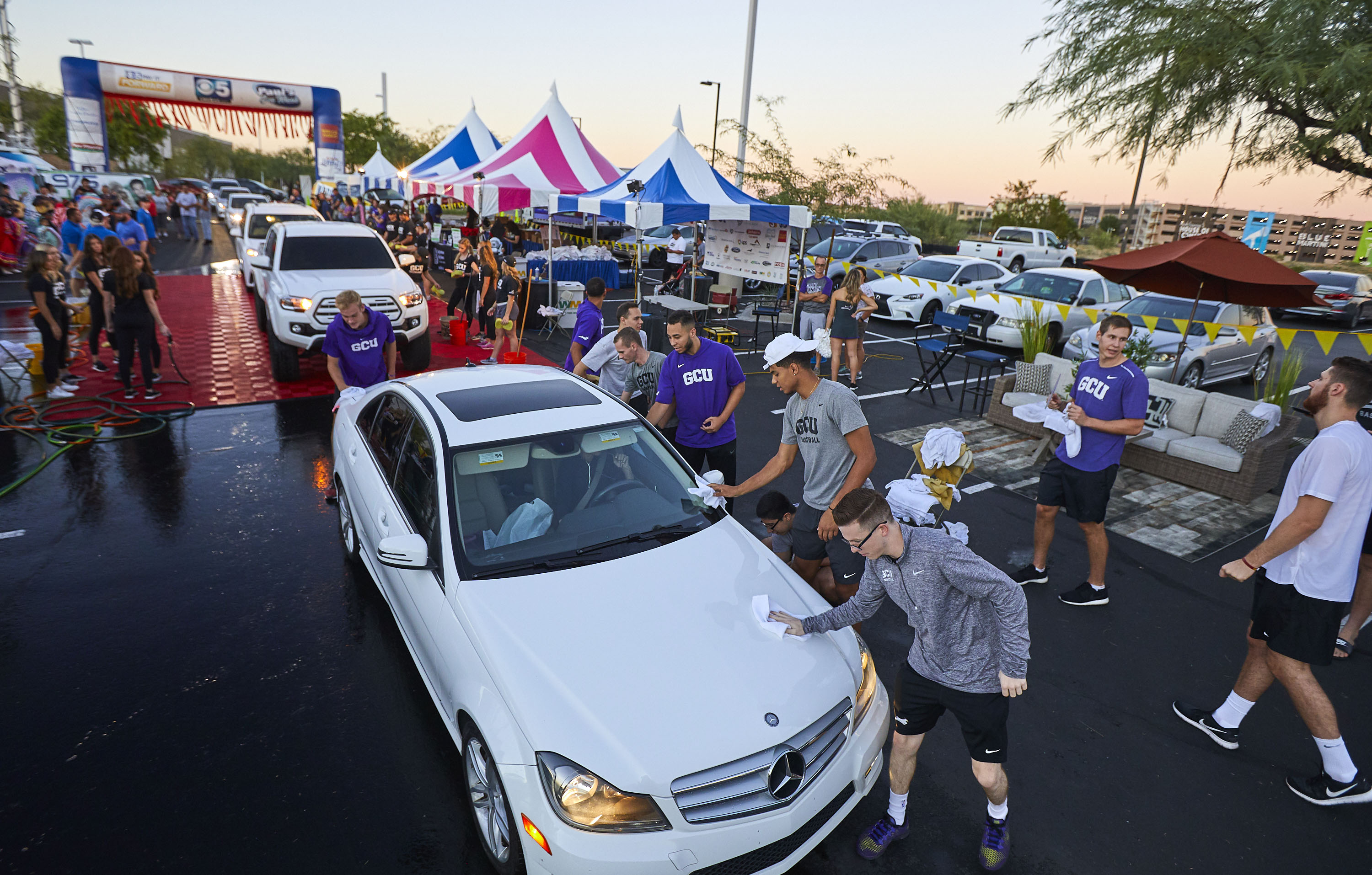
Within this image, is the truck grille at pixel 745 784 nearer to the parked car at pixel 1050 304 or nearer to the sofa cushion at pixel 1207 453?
the sofa cushion at pixel 1207 453

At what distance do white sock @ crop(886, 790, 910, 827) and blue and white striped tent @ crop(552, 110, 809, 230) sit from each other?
960cm

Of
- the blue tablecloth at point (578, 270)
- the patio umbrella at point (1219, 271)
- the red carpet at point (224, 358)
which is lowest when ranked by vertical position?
the red carpet at point (224, 358)

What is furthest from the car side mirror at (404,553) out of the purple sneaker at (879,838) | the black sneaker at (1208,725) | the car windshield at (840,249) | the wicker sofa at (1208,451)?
the car windshield at (840,249)

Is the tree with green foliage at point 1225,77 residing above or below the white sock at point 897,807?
above

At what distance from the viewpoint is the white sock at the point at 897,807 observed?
121 inches

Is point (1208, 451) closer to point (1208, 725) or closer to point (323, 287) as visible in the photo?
point (1208, 725)

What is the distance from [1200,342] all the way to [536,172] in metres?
13.1

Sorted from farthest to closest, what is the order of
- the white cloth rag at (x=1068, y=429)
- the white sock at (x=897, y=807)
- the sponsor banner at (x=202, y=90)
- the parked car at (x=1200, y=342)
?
the sponsor banner at (x=202, y=90) < the parked car at (x=1200, y=342) < the white cloth rag at (x=1068, y=429) < the white sock at (x=897, y=807)

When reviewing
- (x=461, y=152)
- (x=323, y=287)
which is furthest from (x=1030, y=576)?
(x=461, y=152)

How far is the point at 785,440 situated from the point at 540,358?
8100 millimetres

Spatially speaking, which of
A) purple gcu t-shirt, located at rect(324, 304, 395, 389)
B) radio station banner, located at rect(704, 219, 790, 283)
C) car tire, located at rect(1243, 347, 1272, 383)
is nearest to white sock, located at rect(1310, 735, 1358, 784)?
purple gcu t-shirt, located at rect(324, 304, 395, 389)

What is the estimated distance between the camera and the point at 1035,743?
384 cm

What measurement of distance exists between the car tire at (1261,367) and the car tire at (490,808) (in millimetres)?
14311

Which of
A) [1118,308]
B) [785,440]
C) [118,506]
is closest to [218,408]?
[118,506]
